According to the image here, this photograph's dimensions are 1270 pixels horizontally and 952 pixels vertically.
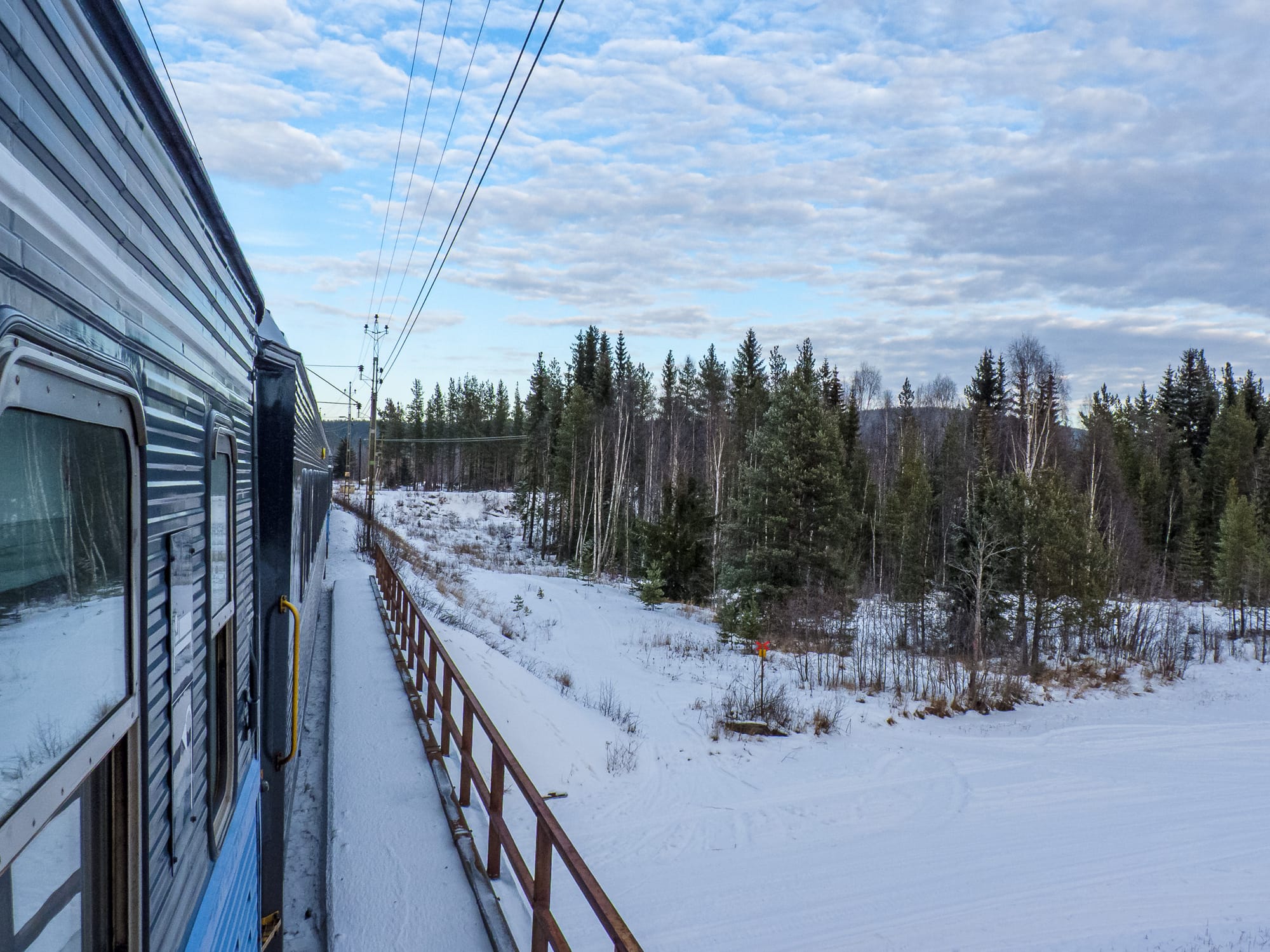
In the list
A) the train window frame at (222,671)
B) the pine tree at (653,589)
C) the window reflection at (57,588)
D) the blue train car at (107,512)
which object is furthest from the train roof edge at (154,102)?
the pine tree at (653,589)

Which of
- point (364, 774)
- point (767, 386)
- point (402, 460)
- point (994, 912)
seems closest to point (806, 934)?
point (994, 912)

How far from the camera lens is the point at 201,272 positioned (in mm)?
2885

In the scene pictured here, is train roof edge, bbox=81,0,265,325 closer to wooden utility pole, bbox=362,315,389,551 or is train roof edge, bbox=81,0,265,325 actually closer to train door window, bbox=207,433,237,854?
train door window, bbox=207,433,237,854

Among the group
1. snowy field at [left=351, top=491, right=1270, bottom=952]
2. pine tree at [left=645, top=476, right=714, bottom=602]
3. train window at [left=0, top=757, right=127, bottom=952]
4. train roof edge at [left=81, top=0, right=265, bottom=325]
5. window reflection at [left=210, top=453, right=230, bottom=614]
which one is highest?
train roof edge at [left=81, top=0, right=265, bottom=325]

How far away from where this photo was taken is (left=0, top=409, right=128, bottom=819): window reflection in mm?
1195

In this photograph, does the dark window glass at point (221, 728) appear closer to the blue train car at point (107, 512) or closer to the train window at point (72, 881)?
the blue train car at point (107, 512)

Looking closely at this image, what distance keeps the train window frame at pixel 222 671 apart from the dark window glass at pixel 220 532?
1 cm

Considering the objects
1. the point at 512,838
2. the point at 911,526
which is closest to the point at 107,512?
the point at 512,838

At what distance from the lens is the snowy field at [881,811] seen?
8.44 meters

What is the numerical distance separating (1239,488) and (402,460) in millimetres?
83270

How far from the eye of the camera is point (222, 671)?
3.21 meters

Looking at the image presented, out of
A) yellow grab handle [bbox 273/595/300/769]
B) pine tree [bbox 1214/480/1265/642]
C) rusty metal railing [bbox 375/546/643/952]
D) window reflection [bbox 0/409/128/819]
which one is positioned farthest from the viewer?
pine tree [bbox 1214/480/1265/642]

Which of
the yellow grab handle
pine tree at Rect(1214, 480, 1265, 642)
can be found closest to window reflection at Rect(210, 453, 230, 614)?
the yellow grab handle

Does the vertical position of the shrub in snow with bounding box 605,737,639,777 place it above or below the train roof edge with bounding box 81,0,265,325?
below
